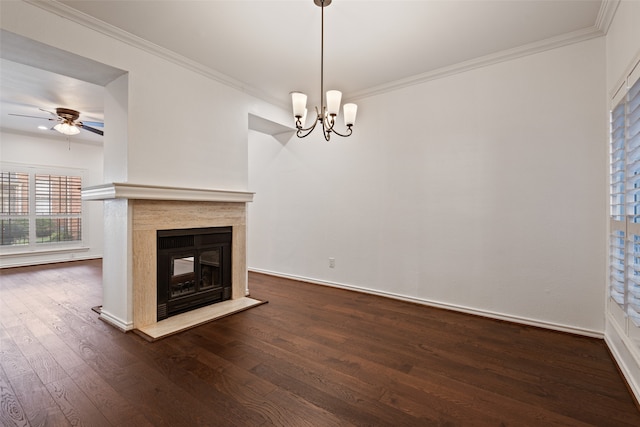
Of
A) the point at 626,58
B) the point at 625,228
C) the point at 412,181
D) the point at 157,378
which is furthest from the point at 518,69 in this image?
the point at 157,378

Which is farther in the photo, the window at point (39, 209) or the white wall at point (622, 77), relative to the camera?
the window at point (39, 209)

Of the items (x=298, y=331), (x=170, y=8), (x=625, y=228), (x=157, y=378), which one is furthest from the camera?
(x=298, y=331)

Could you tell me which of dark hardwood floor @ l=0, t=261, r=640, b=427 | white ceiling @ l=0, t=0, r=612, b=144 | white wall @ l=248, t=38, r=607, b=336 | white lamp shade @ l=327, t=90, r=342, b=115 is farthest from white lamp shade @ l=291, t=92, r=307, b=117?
dark hardwood floor @ l=0, t=261, r=640, b=427

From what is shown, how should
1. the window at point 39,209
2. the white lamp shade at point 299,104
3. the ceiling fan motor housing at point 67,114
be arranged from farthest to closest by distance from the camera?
the window at point 39,209, the ceiling fan motor housing at point 67,114, the white lamp shade at point 299,104

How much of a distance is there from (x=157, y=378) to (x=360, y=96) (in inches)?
147

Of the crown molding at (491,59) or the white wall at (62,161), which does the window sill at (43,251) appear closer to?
the white wall at (62,161)

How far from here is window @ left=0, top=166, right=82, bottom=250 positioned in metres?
5.86

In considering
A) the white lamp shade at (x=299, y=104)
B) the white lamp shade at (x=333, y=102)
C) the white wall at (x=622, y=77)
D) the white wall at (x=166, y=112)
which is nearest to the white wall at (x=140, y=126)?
the white wall at (x=166, y=112)

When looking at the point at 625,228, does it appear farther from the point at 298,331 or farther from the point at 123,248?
the point at 123,248

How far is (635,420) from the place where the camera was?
1.65 metres

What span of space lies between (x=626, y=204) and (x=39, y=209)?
29.4 feet

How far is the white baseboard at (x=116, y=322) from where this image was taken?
278 cm

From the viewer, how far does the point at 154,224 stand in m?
2.94

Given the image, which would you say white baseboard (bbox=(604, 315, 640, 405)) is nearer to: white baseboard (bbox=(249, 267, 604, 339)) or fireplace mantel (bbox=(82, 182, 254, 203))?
white baseboard (bbox=(249, 267, 604, 339))
